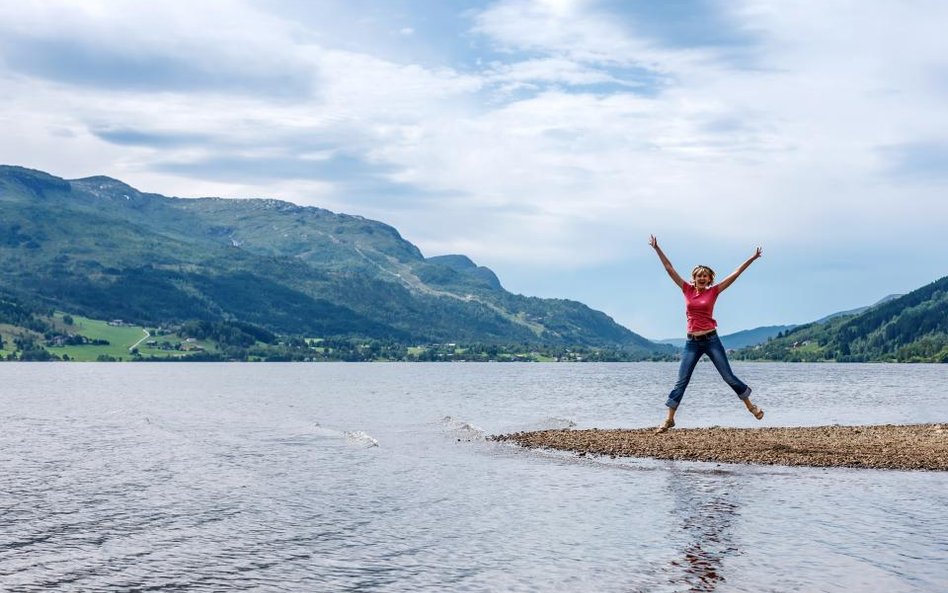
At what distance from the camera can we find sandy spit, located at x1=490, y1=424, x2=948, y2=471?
37781mm

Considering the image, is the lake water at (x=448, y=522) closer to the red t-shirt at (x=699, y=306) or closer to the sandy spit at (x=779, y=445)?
the sandy spit at (x=779, y=445)

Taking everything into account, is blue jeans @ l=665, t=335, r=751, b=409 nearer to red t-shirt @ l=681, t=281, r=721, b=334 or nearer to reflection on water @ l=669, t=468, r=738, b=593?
red t-shirt @ l=681, t=281, r=721, b=334

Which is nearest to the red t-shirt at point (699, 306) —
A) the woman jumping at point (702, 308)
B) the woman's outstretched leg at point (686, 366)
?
the woman jumping at point (702, 308)

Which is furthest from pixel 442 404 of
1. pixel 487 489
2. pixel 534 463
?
pixel 487 489

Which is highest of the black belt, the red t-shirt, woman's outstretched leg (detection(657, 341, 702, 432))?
the red t-shirt

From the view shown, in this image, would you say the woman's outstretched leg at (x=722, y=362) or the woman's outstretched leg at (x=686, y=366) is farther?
the woman's outstretched leg at (x=686, y=366)

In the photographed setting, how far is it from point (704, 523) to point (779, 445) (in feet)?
54.4

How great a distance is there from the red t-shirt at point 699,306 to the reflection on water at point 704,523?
5.48 meters

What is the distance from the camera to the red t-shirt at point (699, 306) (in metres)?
34.1

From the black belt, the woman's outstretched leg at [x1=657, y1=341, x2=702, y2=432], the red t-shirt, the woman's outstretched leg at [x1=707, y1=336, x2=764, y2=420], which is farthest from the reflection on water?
the red t-shirt

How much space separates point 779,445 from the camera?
137 ft

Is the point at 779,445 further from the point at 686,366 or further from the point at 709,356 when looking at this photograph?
the point at 709,356

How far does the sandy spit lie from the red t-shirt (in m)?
6.90

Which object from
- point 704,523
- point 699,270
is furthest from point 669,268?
point 704,523
